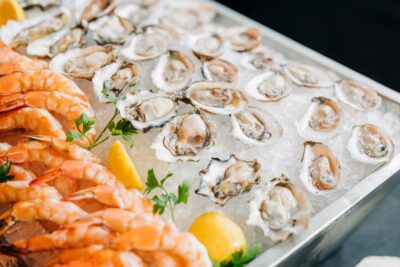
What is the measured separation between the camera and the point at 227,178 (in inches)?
63.0

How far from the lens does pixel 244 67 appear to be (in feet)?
6.98

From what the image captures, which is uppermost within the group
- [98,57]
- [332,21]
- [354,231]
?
[98,57]

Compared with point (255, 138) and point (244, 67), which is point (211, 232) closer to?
point (255, 138)

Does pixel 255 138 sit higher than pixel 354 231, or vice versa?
pixel 255 138

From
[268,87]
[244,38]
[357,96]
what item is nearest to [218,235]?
[268,87]

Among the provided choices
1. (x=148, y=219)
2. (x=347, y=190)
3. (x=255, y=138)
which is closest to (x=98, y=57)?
(x=255, y=138)

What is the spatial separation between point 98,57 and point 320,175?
1.06 meters

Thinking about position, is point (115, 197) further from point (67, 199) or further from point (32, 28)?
point (32, 28)

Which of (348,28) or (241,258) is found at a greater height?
(241,258)

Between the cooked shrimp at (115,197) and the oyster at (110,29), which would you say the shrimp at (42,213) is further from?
the oyster at (110,29)

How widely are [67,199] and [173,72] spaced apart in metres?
0.85

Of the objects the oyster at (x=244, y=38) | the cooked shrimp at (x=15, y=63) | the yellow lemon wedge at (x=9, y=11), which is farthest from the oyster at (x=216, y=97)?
the yellow lemon wedge at (x=9, y=11)

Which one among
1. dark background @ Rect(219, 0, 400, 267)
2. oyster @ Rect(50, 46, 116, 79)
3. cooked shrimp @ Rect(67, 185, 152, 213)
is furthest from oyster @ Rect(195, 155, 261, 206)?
dark background @ Rect(219, 0, 400, 267)

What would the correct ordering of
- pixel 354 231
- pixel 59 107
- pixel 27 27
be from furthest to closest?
1. pixel 27 27
2. pixel 354 231
3. pixel 59 107
